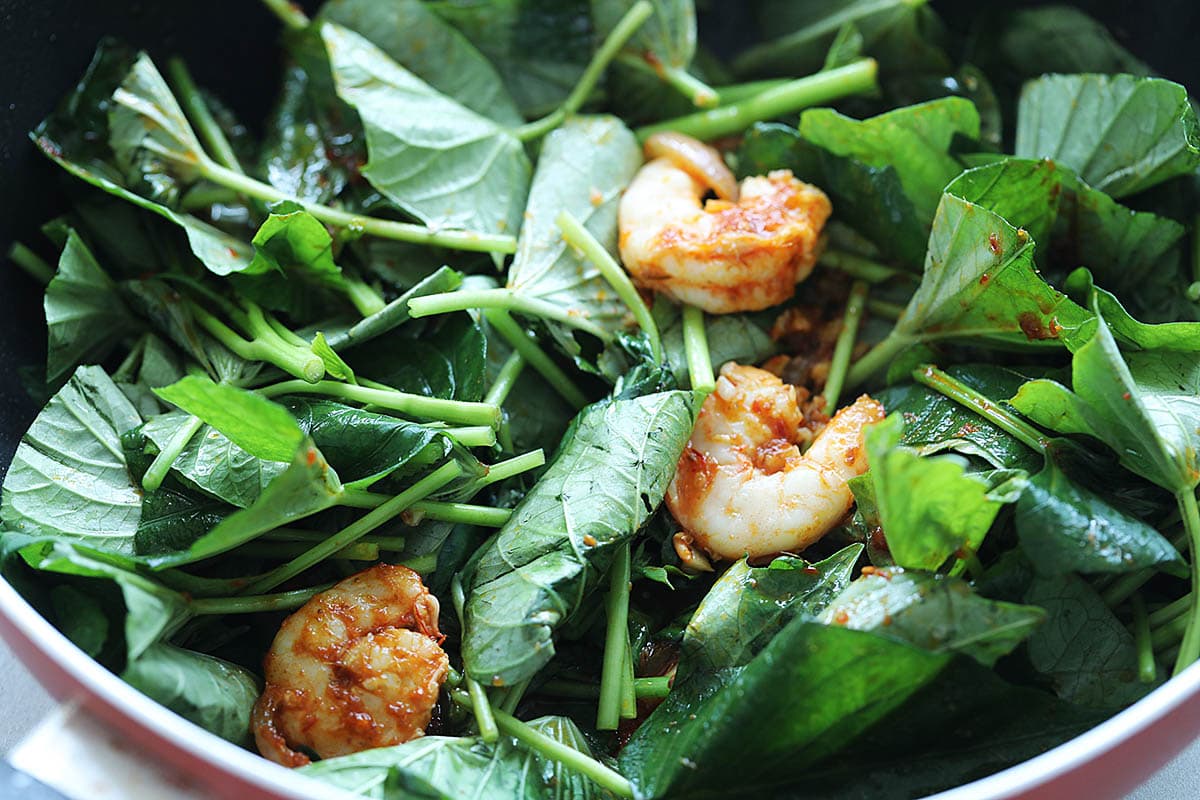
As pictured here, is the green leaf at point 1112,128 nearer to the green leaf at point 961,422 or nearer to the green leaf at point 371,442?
the green leaf at point 961,422

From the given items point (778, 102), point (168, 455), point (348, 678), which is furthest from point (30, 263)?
point (778, 102)

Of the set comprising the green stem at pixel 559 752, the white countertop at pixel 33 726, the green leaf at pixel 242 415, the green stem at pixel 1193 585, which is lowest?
the white countertop at pixel 33 726

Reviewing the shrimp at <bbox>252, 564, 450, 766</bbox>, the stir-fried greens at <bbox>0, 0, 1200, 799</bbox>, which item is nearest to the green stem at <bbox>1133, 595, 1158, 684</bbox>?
the stir-fried greens at <bbox>0, 0, 1200, 799</bbox>

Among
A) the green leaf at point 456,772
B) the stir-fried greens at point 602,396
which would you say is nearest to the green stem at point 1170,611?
the stir-fried greens at point 602,396

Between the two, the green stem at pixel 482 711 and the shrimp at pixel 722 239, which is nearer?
the green stem at pixel 482 711

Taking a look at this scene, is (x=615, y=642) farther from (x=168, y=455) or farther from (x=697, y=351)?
(x=168, y=455)

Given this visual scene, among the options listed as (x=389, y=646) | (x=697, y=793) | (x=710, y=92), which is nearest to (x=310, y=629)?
(x=389, y=646)

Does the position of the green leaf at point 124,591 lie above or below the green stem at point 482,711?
above
